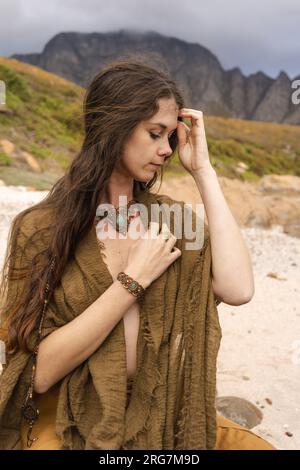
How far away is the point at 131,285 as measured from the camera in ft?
5.32

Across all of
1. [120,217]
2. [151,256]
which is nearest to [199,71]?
[120,217]

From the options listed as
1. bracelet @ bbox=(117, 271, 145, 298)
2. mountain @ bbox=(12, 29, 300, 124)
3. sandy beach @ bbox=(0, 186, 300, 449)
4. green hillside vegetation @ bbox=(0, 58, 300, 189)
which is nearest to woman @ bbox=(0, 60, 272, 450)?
bracelet @ bbox=(117, 271, 145, 298)

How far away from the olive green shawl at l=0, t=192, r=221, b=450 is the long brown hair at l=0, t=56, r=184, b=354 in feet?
0.19

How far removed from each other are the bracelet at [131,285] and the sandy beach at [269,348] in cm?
177

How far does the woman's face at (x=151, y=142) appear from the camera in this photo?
1769 millimetres

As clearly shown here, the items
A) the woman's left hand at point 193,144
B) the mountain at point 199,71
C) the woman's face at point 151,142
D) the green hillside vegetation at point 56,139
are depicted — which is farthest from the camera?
the mountain at point 199,71

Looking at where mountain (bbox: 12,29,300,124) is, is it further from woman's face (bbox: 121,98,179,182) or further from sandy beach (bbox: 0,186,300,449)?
woman's face (bbox: 121,98,179,182)

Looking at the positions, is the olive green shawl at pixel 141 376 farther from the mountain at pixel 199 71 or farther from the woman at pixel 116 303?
the mountain at pixel 199 71

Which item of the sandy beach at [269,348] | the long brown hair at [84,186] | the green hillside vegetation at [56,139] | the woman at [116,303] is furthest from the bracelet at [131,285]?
the green hillside vegetation at [56,139]

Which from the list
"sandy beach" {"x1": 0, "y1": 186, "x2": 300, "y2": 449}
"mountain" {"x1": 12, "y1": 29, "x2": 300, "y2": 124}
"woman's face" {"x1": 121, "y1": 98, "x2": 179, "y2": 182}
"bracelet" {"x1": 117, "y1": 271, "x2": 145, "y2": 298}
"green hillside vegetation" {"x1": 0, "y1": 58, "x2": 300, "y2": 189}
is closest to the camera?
"bracelet" {"x1": 117, "y1": 271, "x2": 145, "y2": 298}

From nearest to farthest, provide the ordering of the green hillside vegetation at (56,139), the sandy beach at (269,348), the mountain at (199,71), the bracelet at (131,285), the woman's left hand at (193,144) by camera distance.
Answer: the bracelet at (131,285) < the woman's left hand at (193,144) < the sandy beach at (269,348) < the green hillside vegetation at (56,139) < the mountain at (199,71)

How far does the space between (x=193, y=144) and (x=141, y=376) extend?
828 mm

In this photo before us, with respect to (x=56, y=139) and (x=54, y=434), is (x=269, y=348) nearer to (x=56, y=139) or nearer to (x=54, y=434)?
(x=54, y=434)

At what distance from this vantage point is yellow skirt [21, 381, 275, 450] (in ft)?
5.32
